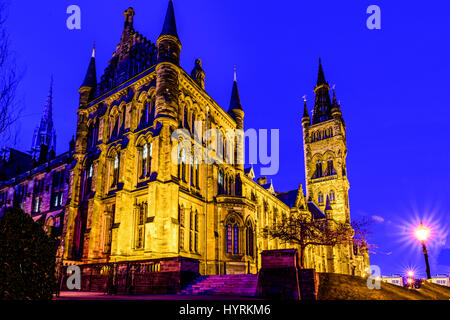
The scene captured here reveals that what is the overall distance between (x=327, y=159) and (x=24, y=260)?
77.5 metres

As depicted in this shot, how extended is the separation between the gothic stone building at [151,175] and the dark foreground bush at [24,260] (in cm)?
1601

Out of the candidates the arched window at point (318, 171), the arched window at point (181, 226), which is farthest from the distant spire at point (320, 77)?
the arched window at point (181, 226)

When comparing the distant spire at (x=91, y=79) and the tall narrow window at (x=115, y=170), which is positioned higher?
the distant spire at (x=91, y=79)

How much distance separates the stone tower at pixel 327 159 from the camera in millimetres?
73312

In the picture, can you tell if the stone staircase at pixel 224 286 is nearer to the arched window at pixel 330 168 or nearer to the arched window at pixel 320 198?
the arched window at pixel 320 198

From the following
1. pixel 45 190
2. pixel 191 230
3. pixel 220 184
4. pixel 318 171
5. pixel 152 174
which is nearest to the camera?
pixel 152 174

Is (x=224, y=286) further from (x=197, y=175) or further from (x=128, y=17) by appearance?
(x=128, y=17)

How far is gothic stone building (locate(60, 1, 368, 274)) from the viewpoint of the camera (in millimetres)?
24609

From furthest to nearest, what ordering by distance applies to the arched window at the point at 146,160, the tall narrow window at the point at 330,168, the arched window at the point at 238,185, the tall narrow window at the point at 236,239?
the tall narrow window at the point at 330,168 → the arched window at the point at 238,185 → the tall narrow window at the point at 236,239 → the arched window at the point at 146,160

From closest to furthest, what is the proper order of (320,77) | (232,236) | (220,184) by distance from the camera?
(232,236) → (220,184) → (320,77)

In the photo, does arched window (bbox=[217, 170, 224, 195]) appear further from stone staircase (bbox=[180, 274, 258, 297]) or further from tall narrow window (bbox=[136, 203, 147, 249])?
stone staircase (bbox=[180, 274, 258, 297])

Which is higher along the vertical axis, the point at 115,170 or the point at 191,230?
the point at 115,170

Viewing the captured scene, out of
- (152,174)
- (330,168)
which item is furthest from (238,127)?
(330,168)

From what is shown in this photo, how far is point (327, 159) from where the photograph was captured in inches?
3076
